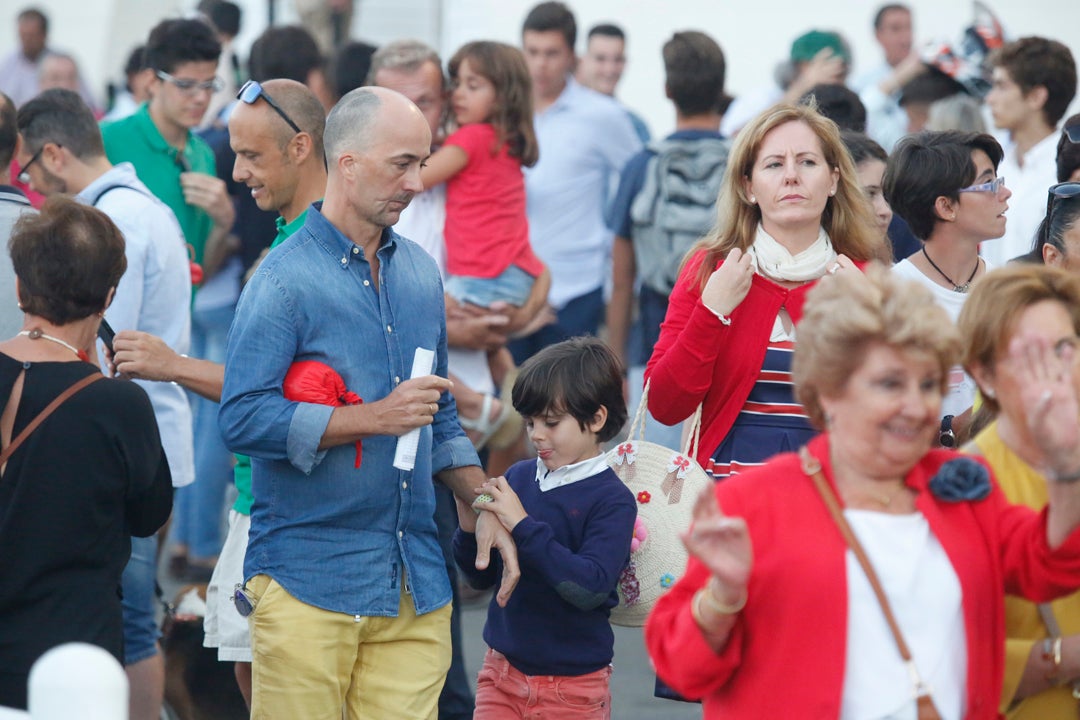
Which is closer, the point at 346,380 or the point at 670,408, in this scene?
the point at 346,380

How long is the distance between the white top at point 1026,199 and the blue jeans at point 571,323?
214 centimetres

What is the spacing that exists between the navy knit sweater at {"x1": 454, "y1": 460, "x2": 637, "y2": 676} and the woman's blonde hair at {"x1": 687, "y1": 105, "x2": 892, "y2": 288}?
78 cm

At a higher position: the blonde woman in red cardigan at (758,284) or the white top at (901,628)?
the blonde woman in red cardigan at (758,284)

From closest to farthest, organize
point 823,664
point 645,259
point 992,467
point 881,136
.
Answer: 1. point 823,664
2. point 992,467
3. point 645,259
4. point 881,136

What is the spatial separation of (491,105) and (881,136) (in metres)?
3.74

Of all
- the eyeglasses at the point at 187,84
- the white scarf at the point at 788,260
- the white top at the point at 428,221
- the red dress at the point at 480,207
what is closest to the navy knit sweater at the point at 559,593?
the white scarf at the point at 788,260

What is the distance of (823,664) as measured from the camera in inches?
108

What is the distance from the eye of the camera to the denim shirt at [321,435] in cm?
378

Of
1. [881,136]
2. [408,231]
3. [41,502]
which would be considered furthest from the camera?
[881,136]

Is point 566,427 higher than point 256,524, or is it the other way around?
point 566,427

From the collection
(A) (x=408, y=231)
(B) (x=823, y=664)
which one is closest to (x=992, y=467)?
(B) (x=823, y=664)

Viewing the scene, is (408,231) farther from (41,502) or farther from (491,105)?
(41,502)

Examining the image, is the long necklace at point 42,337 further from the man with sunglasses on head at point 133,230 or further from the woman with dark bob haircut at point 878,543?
the woman with dark bob haircut at point 878,543

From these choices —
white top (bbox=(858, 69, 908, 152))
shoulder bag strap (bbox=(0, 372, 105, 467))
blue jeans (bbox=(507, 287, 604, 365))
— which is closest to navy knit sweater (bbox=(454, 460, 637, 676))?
shoulder bag strap (bbox=(0, 372, 105, 467))
